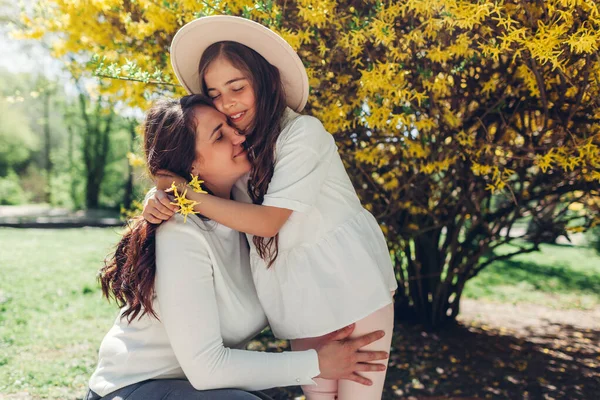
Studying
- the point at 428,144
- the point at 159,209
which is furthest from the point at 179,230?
the point at 428,144

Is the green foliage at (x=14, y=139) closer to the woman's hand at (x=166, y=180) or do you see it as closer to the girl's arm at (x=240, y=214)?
the woman's hand at (x=166, y=180)

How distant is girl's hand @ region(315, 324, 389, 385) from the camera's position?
2.06 m

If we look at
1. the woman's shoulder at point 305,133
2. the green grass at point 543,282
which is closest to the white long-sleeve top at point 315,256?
the woman's shoulder at point 305,133

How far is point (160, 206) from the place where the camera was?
1.95m

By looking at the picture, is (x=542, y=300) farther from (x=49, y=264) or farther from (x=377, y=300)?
(x=49, y=264)

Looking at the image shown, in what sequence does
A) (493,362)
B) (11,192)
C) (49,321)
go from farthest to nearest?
(11,192) → (49,321) → (493,362)

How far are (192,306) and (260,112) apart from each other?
2.82 feet

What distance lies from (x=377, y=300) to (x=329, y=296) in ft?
0.64

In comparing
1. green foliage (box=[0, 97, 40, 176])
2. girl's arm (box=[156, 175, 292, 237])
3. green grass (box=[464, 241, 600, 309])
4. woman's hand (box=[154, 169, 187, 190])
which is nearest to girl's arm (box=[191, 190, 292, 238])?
girl's arm (box=[156, 175, 292, 237])

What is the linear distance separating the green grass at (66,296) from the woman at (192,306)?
1.56ft

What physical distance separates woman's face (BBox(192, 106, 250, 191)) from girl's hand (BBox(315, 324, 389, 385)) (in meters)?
0.77

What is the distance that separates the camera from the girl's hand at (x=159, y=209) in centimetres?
194

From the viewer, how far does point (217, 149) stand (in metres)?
2.16

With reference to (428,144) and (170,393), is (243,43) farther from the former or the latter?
(428,144)
